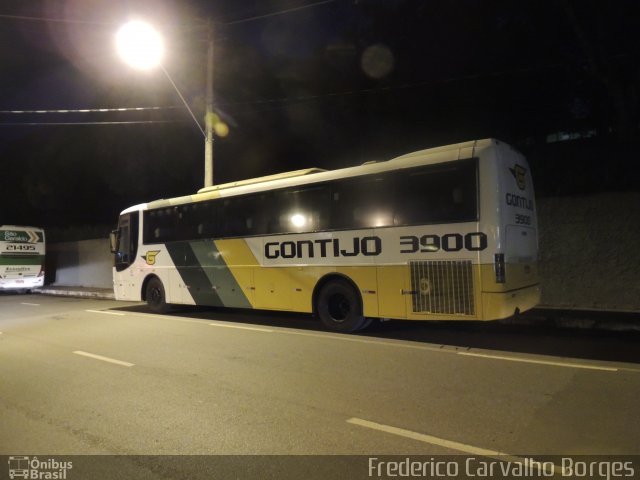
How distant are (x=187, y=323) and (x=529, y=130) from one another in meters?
12.9

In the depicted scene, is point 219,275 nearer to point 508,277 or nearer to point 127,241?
point 127,241

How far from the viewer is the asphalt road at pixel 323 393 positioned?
4.32 meters

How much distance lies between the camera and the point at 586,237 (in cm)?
1164

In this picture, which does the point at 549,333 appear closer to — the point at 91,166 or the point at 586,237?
the point at 586,237

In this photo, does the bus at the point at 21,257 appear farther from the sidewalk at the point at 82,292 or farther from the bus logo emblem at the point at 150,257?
the bus logo emblem at the point at 150,257

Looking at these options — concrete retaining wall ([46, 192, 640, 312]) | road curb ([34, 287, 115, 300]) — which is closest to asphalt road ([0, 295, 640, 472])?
concrete retaining wall ([46, 192, 640, 312])

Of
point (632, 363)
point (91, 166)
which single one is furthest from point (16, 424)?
point (91, 166)

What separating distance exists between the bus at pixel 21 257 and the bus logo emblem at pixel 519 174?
2312 centimetres

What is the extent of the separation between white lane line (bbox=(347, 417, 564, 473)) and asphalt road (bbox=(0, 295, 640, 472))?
0.02 m

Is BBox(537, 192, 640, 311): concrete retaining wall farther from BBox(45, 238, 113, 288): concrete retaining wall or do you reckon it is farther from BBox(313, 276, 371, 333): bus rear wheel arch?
BBox(45, 238, 113, 288): concrete retaining wall

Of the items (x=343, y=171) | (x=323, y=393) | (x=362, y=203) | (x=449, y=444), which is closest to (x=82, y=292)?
(x=343, y=171)

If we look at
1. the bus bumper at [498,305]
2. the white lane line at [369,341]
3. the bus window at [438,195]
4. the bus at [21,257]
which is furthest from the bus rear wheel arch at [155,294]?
the bus at [21,257]

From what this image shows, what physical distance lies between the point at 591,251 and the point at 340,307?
632 cm

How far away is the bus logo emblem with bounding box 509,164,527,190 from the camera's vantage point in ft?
27.1
